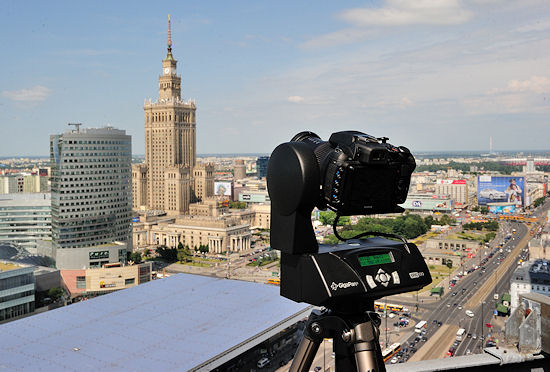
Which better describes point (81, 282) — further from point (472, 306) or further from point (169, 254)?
point (472, 306)

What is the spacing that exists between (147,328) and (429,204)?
3151cm

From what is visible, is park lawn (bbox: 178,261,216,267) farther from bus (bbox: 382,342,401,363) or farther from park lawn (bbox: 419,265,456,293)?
bus (bbox: 382,342,401,363)

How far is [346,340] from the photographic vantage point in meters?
1.40

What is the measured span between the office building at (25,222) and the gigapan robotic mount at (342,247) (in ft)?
78.3

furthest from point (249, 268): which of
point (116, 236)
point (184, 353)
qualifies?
point (184, 353)

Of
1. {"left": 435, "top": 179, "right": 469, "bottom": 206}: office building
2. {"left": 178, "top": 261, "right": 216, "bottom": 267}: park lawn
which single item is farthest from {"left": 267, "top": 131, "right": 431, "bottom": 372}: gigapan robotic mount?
{"left": 435, "top": 179, "right": 469, "bottom": 206}: office building

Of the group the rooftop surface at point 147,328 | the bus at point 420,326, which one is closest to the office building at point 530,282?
the bus at point 420,326

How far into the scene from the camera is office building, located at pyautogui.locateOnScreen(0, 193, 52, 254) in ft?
76.1

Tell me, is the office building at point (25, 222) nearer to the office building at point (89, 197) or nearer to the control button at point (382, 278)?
the office building at point (89, 197)

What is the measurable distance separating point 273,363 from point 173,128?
84.4 ft

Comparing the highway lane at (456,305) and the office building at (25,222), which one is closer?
the highway lane at (456,305)

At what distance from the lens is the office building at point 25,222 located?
2319 cm

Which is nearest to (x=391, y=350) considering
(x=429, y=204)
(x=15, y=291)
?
(x=15, y=291)

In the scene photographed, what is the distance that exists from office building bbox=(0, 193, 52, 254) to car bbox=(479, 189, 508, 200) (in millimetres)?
31709
